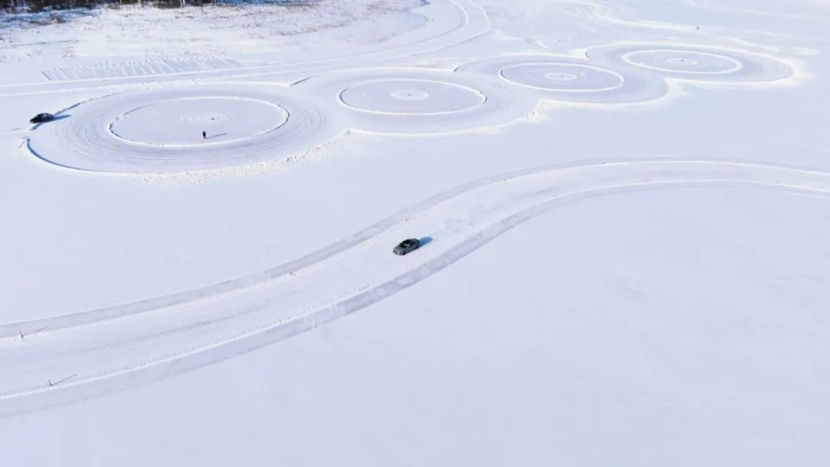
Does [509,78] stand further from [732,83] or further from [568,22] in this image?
[568,22]

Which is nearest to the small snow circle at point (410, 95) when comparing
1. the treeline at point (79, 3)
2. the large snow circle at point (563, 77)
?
the large snow circle at point (563, 77)

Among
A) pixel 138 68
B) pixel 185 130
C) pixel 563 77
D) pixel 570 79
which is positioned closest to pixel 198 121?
pixel 185 130

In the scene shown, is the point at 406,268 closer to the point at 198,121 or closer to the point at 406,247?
the point at 406,247

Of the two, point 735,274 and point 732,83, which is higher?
point 732,83

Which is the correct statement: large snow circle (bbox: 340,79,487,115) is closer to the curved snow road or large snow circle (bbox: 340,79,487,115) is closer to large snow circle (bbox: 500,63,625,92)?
large snow circle (bbox: 500,63,625,92)

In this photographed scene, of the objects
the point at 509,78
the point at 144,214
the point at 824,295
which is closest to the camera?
the point at 824,295

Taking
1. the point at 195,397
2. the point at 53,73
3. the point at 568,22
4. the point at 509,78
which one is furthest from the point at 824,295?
the point at 568,22

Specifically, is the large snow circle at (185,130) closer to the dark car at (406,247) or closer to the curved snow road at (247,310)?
the curved snow road at (247,310)
